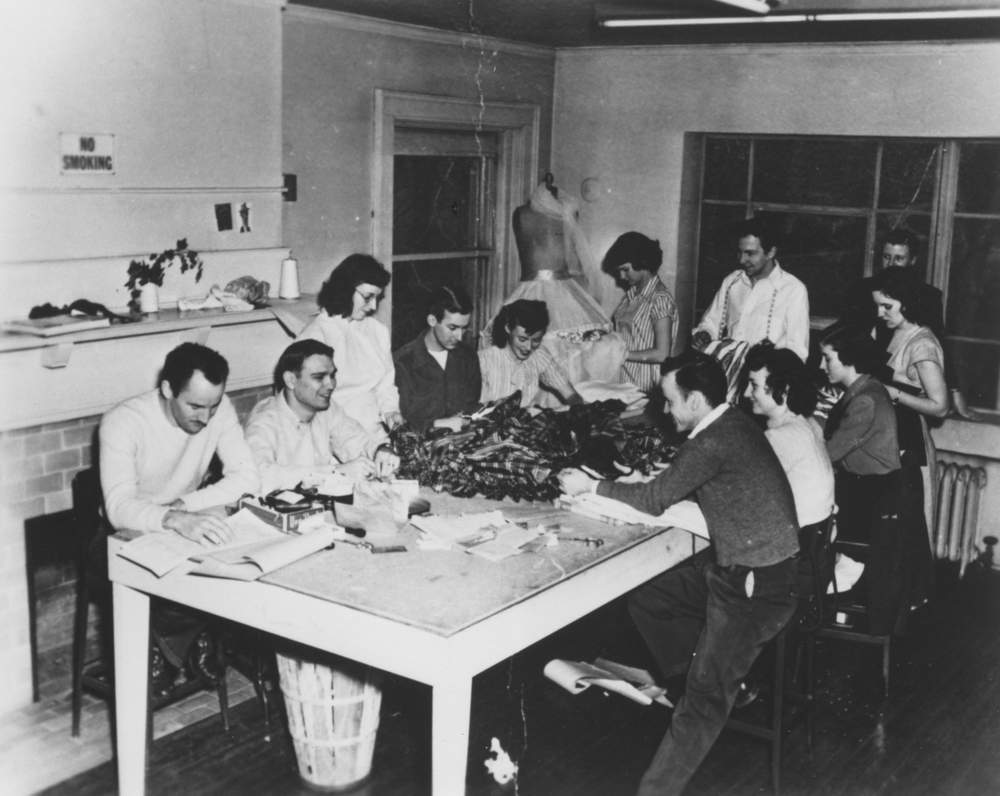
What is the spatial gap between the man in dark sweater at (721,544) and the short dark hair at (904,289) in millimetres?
1951

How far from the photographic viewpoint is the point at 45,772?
407 centimetres

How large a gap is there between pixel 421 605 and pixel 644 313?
142 inches

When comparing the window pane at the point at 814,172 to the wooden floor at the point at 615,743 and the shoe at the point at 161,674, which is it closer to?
the wooden floor at the point at 615,743

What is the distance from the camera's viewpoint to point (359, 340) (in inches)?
210

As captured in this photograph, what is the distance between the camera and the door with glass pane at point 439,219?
669cm

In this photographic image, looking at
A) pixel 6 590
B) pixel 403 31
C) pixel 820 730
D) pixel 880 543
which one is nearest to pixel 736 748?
pixel 820 730

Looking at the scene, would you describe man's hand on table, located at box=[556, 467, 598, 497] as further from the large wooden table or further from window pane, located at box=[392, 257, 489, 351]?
window pane, located at box=[392, 257, 489, 351]

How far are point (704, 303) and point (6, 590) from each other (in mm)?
4637

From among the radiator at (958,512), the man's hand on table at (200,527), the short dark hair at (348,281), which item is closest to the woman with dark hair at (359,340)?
the short dark hair at (348,281)

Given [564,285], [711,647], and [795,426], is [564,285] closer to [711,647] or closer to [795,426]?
[795,426]

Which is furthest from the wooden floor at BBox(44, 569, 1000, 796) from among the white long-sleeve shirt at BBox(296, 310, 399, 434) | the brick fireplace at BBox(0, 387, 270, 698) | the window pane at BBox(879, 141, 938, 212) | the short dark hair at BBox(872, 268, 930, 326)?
the window pane at BBox(879, 141, 938, 212)

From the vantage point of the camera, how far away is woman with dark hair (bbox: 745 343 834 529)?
13.6ft

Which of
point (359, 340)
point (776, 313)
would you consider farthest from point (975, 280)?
point (359, 340)

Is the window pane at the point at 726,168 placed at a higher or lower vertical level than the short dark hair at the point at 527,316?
higher
